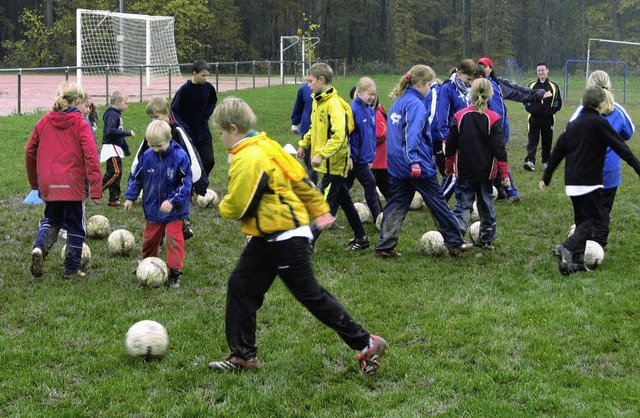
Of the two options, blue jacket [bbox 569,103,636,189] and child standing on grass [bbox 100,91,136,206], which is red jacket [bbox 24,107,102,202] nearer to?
child standing on grass [bbox 100,91,136,206]

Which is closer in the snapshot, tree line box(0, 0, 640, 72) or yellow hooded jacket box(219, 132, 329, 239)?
yellow hooded jacket box(219, 132, 329, 239)

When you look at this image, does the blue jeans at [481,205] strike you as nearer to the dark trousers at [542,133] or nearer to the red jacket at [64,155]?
the red jacket at [64,155]

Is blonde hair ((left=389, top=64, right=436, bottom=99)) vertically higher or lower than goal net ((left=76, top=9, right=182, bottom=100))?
lower

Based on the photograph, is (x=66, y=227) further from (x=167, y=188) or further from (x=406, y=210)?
(x=406, y=210)

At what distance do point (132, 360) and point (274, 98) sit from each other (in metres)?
25.8

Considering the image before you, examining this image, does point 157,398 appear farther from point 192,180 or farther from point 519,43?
point 519,43

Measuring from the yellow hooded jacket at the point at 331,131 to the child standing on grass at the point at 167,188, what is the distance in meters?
1.63

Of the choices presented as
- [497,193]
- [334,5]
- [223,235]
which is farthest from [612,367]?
[334,5]

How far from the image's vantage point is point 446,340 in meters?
6.09

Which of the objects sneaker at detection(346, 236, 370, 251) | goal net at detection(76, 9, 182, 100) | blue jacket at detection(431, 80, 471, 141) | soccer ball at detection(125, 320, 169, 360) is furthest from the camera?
goal net at detection(76, 9, 182, 100)

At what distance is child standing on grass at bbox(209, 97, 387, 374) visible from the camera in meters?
5.12

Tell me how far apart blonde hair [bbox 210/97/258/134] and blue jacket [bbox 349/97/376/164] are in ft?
13.4

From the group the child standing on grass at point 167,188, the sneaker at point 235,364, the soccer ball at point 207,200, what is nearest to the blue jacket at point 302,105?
the soccer ball at point 207,200

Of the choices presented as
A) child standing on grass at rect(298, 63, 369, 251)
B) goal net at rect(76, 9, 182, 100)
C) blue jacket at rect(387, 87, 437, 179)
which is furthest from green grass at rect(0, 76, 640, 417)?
goal net at rect(76, 9, 182, 100)
